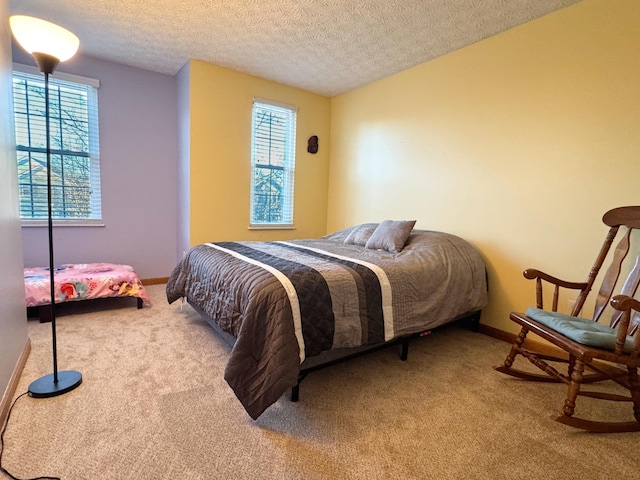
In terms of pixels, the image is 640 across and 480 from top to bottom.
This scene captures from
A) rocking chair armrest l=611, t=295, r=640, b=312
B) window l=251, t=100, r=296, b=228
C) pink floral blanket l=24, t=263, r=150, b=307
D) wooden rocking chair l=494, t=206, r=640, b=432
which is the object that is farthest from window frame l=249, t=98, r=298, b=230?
rocking chair armrest l=611, t=295, r=640, b=312

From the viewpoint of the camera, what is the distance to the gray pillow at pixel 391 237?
2733 millimetres

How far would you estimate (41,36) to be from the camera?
1.49 meters

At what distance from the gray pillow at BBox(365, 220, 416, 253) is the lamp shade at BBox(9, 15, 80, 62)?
7.84ft

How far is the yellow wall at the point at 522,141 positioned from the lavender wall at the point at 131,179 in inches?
103

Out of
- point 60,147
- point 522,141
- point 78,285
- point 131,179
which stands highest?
point 522,141

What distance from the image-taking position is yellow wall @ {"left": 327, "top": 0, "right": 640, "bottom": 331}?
2.11m

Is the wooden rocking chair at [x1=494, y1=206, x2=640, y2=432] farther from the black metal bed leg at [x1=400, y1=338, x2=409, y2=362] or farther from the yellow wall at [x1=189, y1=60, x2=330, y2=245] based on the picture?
the yellow wall at [x1=189, y1=60, x2=330, y2=245]

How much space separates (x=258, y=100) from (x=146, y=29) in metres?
1.30

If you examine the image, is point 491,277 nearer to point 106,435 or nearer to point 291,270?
point 291,270

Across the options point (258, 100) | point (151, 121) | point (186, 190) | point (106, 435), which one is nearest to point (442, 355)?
point (106, 435)

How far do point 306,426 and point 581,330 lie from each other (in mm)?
1482

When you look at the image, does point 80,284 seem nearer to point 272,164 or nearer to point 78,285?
point 78,285

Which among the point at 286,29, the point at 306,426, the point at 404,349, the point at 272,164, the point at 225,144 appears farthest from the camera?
the point at 272,164

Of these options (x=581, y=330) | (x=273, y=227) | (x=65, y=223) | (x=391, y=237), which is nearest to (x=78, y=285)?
(x=65, y=223)
